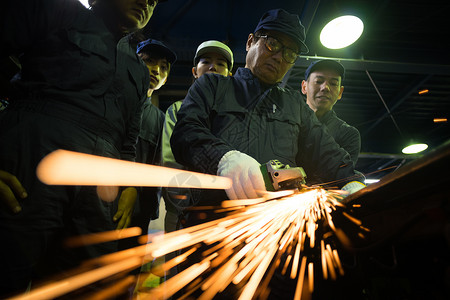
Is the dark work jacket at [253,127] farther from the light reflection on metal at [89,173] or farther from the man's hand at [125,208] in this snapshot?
the man's hand at [125,208]

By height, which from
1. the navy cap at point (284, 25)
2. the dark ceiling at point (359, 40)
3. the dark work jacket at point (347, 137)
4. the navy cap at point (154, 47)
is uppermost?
the dark ceiling at point (359, 40)

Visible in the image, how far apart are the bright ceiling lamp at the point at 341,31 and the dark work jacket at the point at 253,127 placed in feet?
10.1

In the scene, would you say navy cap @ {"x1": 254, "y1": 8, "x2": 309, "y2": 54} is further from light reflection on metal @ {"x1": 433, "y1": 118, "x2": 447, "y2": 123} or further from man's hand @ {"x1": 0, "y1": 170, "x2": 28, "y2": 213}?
light reflection on metal @ {"x1": 433, "y1": 118, "x2": 447, "y2": 123}

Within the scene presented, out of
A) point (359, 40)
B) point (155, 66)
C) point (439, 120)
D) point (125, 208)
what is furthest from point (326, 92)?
point (439, 120)

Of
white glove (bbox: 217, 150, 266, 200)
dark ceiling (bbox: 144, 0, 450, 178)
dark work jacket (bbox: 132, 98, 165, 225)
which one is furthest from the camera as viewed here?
dark ceiling (bbox: 144, 0, 450, 178)

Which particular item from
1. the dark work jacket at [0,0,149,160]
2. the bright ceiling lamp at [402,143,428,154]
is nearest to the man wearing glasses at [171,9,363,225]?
the dark work jacket at [0,0,149,160]

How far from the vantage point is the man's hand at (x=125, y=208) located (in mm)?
1672

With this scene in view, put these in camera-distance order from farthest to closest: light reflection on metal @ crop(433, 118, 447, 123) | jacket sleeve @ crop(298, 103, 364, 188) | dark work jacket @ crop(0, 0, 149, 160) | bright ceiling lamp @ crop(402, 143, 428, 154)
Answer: bright ceiling lamp @ crop(402, 143, 428, 154) < light reflection on metal @ crop(433, 118, 447, 123) < jacket sleeve @ crop(298, 103, 364, 188) < dark work jacket @ crop(0, 0, 149, 160)

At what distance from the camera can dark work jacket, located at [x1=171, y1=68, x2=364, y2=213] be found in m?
1.45

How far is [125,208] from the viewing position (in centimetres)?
175

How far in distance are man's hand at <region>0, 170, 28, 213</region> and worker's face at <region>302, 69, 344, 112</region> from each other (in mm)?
3551

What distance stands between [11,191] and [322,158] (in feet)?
6.27

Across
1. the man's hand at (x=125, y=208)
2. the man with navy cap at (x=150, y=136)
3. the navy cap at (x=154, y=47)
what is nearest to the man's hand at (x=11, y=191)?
the man's hand at (x=125, y=208)

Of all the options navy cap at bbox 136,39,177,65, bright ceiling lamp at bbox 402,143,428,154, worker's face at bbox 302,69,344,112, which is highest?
navy cap at bbox 136,39,177,65
